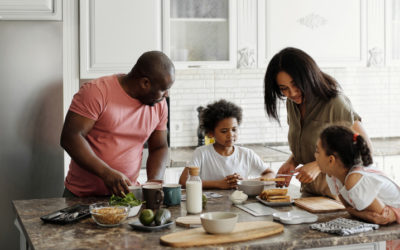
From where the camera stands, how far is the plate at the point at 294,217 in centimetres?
193

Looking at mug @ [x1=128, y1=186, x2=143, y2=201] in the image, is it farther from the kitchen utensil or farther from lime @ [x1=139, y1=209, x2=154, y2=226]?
lime @ [x1=139, y1=209, x2=154, y2=226]

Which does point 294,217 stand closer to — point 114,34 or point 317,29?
point 114,34

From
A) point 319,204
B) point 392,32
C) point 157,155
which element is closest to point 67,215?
point 157,155

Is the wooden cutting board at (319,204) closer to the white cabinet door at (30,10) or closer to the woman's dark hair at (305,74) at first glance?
the woman's dark hair at (305,74)

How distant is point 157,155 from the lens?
2.73m

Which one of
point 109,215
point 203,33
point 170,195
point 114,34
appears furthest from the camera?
point 203,33

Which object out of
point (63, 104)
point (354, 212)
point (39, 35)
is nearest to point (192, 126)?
point (63, 104)

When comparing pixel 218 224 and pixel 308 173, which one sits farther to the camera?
pixel 308 173

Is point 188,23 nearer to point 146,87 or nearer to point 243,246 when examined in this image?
point 146,87

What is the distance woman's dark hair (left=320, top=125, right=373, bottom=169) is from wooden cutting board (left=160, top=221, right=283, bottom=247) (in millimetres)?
384

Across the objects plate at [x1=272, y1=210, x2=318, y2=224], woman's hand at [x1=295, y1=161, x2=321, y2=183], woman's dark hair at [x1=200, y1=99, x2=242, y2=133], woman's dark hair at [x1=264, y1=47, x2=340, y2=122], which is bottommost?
plate at [x1=272, y1=210, x2=318, y2=224]

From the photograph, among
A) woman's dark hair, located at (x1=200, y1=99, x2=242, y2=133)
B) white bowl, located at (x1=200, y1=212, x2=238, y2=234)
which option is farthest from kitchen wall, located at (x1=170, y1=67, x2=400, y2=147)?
white bowl, located at (x1=200, y1=212, x2=238, y2=234)

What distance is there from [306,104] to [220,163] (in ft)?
2.29

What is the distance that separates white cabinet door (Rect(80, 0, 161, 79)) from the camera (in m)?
3.69
